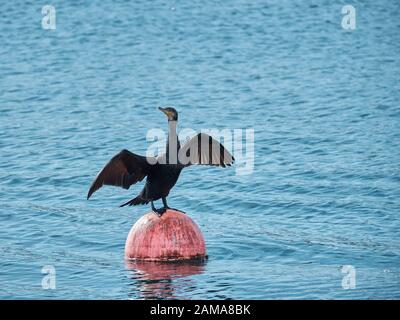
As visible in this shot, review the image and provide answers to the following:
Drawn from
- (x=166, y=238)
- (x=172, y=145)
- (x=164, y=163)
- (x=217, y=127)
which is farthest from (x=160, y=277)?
(x=217, y=127)

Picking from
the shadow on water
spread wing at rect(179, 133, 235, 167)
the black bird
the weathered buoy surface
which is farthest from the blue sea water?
spread wing at rect(179, 133, 235, 167)

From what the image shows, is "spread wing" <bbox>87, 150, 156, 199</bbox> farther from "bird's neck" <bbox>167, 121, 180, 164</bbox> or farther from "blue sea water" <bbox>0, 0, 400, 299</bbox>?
"blue sea water" <bbox>0, 0, 400, 299</bbox>

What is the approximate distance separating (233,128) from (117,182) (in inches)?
415

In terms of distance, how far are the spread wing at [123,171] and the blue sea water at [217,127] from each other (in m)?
1.16

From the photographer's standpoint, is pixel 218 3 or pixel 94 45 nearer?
pixel 94 45

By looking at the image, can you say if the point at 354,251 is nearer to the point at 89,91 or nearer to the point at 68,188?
the point at 68,188

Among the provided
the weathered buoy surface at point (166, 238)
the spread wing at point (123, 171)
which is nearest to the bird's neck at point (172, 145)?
the spread wing at point (123, 171)

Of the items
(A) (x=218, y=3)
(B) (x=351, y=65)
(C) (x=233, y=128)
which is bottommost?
(C) (x=233, y=128)

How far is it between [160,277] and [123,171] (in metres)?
1.48

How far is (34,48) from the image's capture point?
116 feet

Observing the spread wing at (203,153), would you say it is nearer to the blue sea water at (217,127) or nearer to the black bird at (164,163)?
the black bird at (164,163)

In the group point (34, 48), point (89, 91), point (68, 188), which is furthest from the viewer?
point (34, 48)

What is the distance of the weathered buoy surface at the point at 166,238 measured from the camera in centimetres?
1422
